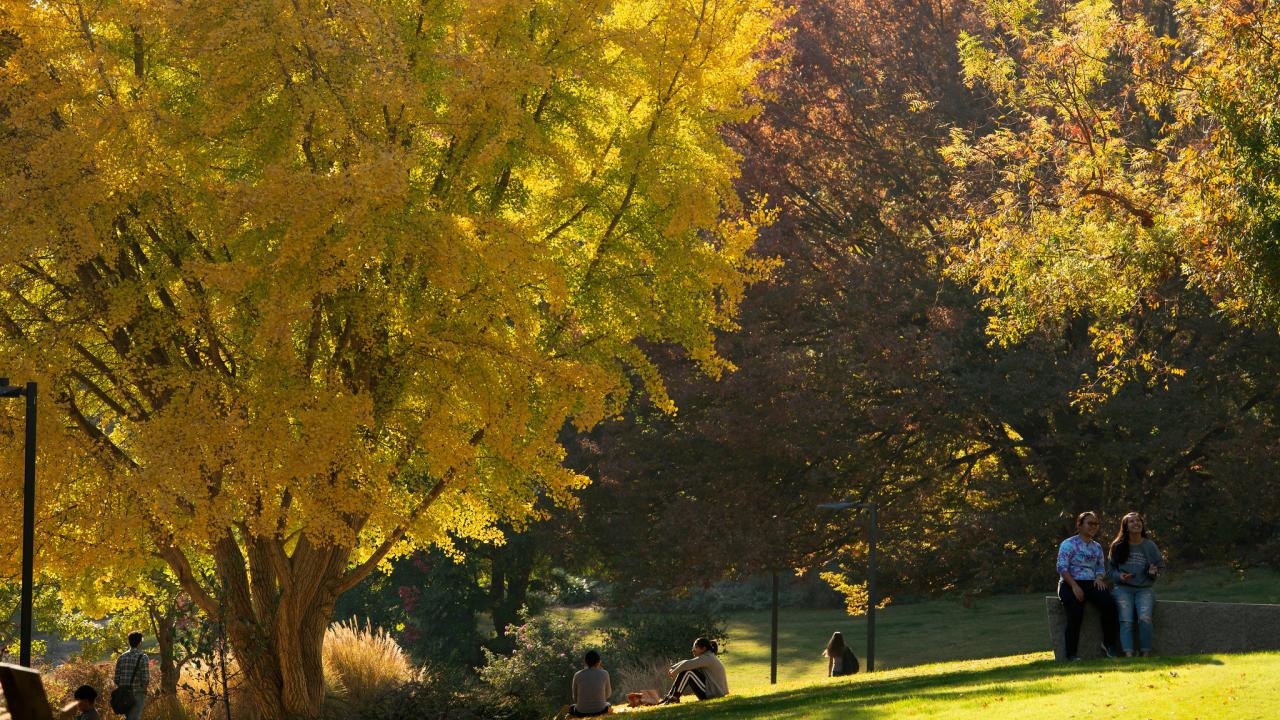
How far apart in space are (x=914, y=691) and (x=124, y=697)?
9441 millimetres

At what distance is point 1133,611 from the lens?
1284 cm

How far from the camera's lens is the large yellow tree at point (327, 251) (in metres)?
12.5

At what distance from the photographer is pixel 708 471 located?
88.2 ft

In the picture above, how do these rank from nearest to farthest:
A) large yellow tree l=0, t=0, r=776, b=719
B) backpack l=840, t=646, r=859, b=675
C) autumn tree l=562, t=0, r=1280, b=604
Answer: large yellow tree l=0, t=0, r=776, b=719
backpack l=840, t=646, r=859, b=675
autumn tree l=562, t=0, r=1280, b=604

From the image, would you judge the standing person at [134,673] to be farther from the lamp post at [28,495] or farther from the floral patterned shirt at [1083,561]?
the floral patterned shirt at [1083,561]

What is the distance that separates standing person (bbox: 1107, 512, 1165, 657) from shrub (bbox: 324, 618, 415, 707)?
36.0 ft

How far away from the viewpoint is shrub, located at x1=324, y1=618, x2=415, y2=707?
20547 mm

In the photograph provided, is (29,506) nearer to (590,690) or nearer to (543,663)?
(590,690)

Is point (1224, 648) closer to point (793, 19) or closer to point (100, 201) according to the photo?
point (100, 201)

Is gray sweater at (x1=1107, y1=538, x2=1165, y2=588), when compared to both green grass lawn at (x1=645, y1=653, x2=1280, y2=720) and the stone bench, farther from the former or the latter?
green grass lawn at (x1=645, y1=653, x2=1280, y2=720)

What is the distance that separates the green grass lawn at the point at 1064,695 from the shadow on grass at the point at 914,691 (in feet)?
0.05

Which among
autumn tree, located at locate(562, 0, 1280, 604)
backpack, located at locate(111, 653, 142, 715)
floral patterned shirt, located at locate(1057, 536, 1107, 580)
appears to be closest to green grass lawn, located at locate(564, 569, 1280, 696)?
autumn tree, located at locate(562, 0, 1280, 604)

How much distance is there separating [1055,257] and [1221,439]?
314 inches

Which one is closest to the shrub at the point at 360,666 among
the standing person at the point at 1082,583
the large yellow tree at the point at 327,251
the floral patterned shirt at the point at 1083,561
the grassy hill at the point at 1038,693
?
the large yellow tree at the point at 327,251
